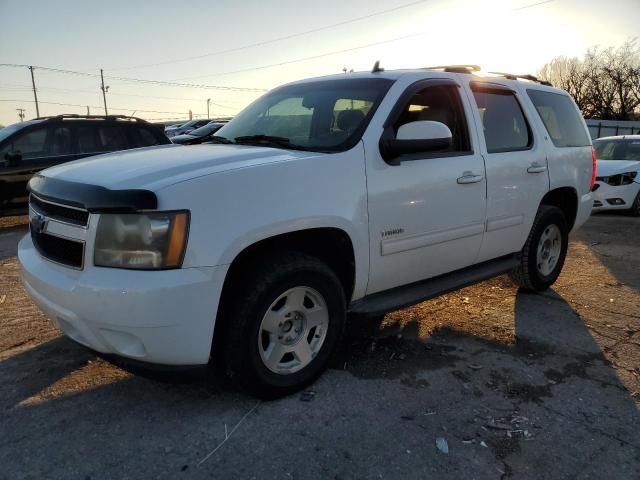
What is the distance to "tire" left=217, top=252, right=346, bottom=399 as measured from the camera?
278cm

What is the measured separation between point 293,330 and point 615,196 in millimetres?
9329

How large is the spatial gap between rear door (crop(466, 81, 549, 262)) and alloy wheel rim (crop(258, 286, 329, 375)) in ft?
5.45

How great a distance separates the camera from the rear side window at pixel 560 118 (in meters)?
4.87

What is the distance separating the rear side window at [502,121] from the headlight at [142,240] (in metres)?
2.61

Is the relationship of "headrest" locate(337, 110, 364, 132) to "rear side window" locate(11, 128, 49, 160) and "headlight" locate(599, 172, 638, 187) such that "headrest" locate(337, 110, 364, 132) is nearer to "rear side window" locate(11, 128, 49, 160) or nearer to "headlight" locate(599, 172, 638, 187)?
"rear side window" locate(11, 128, 49, 160)

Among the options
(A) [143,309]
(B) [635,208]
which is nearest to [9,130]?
(A) [143,309]

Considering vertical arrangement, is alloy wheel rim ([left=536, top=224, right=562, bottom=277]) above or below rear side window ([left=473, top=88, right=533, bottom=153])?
below

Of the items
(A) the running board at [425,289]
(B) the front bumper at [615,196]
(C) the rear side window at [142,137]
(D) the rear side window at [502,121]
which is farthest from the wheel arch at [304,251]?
(B) the front bumper at [615,196]

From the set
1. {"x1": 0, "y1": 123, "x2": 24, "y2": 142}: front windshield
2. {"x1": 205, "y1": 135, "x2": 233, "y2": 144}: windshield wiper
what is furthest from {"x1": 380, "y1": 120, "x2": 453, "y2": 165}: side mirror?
{"x1": 0, "y1": 123, "x2": 24, "y2": 142}: front windshield

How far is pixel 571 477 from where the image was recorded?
2.45m

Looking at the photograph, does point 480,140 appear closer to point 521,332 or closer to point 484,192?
point 484,192

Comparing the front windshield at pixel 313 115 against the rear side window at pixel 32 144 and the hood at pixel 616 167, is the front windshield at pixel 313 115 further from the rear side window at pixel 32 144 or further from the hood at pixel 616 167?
the hood at pixel 616 167

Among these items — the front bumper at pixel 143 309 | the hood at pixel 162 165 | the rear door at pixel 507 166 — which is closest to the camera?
the front bumper at pixel 143 309

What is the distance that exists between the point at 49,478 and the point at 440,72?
11.4 ft
